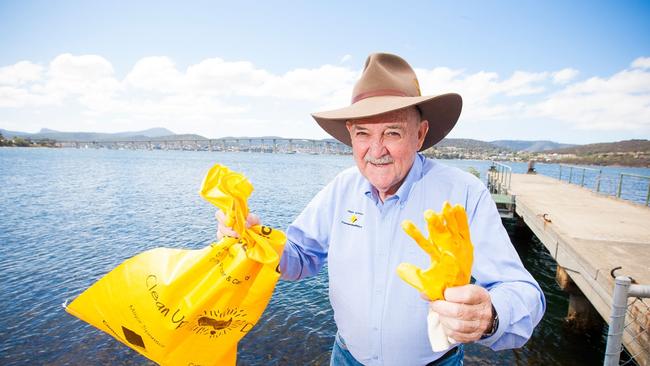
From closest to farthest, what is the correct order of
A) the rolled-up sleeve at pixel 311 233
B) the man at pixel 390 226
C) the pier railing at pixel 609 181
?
the man at pixel 390 226
the rolled-up sleeve at pixel 311 233
the pier railing at pixel 609 181

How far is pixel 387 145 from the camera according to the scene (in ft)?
7.11

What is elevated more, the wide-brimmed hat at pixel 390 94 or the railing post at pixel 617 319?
the wide-brimmed hat at pixel 390 94

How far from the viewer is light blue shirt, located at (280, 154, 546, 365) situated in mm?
1831

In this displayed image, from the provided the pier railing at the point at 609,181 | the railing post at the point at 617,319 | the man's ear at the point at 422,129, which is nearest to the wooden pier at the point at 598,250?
the railing post at the point at 617,319

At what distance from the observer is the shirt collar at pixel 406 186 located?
2225 mm

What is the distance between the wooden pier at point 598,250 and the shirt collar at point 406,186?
289 centimetres

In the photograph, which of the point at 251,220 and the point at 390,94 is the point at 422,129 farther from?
the point at 251,220

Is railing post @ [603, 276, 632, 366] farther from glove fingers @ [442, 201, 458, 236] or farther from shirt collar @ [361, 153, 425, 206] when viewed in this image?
glove fingers @ [442, 201, 458, 236]

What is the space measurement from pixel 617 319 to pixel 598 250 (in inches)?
165

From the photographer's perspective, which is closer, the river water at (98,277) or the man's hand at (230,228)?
the man's hand at (230,228)

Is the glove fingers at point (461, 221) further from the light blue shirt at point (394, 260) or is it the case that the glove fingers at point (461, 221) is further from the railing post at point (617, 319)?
the railing post at point (617, 319)

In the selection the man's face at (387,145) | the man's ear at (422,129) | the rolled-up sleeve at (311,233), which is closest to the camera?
the man's face at (387,145)

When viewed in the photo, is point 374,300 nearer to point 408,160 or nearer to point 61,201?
point 408,160

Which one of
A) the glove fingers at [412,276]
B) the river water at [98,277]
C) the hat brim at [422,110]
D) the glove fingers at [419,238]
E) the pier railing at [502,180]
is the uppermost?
the hat brim at [422,110]
